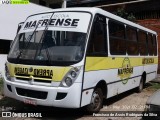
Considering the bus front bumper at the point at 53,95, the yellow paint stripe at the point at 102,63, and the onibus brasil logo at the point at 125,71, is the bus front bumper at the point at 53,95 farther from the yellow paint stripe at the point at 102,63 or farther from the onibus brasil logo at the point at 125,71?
the onibus brasil logo at the point at 125,71

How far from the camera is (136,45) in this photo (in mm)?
11055

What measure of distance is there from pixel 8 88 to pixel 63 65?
1732mm

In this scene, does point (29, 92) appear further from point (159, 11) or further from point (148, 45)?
point (159, 11)

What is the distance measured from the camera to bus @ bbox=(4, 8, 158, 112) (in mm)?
6605

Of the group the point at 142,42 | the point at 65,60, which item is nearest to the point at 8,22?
the point at 142,42

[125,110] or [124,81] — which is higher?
[124,81]

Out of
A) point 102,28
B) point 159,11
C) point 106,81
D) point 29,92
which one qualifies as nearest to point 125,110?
point 106,81

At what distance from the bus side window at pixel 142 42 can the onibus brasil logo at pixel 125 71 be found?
1804mm

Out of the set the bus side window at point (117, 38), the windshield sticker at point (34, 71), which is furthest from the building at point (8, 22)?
the windshield sticker at point (34, 71)

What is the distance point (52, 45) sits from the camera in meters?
7.11

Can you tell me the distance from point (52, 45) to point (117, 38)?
257cm

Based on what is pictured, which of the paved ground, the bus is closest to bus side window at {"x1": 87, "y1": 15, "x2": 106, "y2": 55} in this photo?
the bus

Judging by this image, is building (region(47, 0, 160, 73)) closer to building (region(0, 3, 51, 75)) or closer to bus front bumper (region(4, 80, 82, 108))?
building (region(0, 3, 51, 75))

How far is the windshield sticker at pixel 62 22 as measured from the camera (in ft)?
23.5
